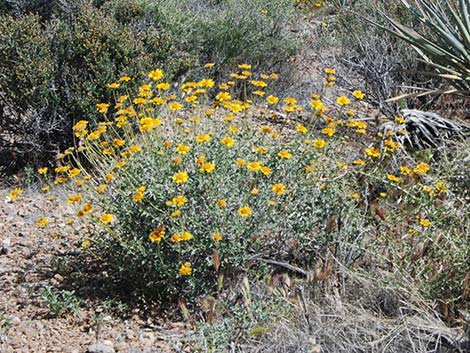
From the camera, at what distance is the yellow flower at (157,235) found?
3.56m

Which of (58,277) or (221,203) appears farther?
(58,277)

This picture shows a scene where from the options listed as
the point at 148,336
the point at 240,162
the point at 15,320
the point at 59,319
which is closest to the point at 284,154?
the point at 240,162

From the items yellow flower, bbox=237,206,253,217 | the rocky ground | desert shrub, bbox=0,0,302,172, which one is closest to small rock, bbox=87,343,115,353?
the rocky ground

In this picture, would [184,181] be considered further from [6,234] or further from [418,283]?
[6,234]

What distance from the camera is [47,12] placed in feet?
22.6

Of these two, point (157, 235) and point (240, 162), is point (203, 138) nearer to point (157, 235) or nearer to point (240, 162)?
point (240, 162)

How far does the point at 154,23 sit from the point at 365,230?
3.74 meters

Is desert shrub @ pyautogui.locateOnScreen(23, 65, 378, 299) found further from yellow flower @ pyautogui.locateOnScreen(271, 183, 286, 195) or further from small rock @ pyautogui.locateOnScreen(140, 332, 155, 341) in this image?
small rock @ pyautogui.locateOnScreen(140, 332, 155, 341)

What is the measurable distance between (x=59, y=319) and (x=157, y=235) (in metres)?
0.79

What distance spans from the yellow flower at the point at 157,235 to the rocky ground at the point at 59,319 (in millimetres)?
484

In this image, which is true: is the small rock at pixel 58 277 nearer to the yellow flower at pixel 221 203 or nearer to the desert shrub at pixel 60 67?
the yellow flower at pixel 221 203

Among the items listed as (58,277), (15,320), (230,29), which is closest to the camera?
(15,320)

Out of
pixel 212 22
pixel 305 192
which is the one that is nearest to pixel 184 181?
pixel 305 192

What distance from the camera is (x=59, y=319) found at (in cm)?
390
